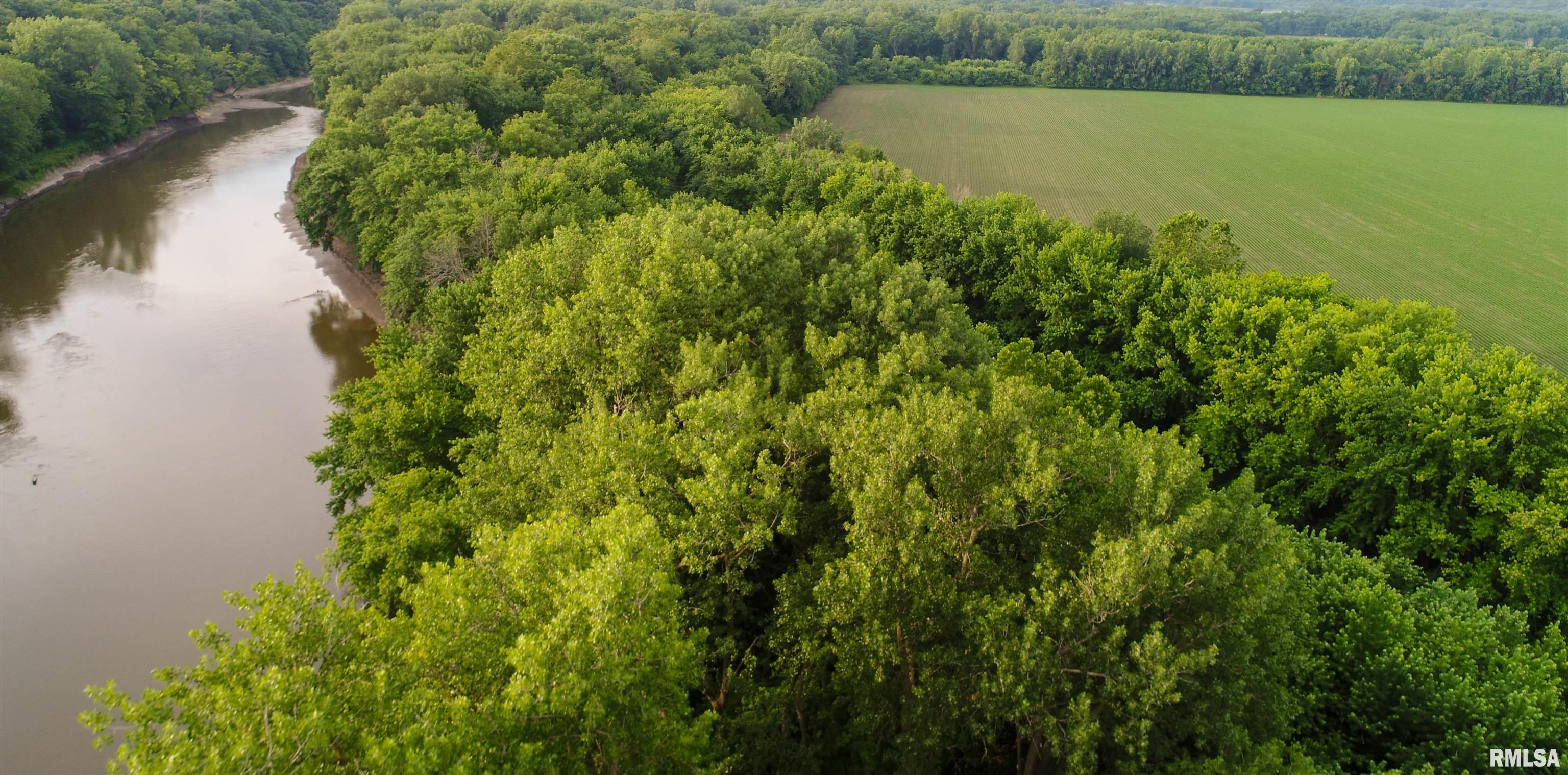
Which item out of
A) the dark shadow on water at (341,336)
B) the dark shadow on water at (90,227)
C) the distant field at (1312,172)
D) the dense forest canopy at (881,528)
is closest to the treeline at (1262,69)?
the distant field at (1312,172)

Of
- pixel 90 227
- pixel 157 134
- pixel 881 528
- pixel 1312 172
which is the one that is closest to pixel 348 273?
pixel 90 227

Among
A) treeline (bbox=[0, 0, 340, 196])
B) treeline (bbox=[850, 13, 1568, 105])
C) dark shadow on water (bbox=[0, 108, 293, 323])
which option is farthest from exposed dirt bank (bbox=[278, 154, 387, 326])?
treeline (bbox=[850, 13, 1568, 105])

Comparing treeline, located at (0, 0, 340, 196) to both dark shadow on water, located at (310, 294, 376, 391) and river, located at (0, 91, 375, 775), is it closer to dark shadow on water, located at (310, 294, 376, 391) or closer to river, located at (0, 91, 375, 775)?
river, located at (0, 91, 375, 775)

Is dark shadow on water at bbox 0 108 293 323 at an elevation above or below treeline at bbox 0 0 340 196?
below

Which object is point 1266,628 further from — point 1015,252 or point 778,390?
point 1015,252

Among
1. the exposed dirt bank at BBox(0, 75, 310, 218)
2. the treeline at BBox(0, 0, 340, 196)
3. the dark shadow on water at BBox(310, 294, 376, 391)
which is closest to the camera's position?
the dark shadow on water at BBox(310, 294, 376, 391)

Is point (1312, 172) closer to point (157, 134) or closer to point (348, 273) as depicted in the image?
point (348, 273)
